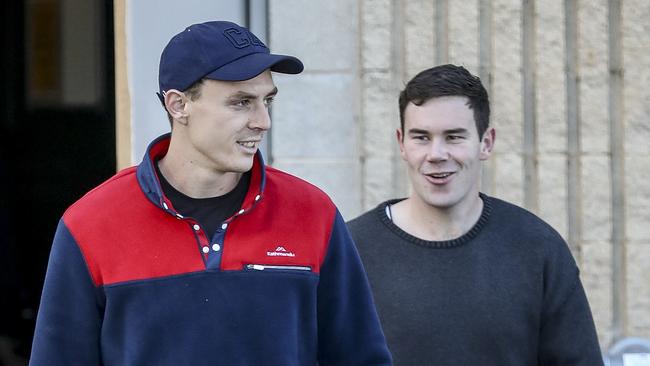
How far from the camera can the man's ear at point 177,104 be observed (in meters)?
3.07

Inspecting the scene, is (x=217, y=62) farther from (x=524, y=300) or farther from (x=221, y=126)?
(x=524, y=300)

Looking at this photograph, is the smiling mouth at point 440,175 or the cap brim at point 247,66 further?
the smiling mouth at point 440,175

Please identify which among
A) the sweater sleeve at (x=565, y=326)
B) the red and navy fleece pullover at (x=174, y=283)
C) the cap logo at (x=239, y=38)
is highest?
the cap logo at (x=239, y=38)

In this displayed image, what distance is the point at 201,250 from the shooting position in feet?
9.78

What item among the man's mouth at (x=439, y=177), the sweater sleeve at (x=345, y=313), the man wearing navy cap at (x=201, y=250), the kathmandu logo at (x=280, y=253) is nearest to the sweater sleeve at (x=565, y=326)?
the man's mouth at (x=439, y=177)

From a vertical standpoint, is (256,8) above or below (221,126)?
above

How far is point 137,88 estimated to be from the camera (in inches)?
214

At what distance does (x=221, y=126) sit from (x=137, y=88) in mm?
2529

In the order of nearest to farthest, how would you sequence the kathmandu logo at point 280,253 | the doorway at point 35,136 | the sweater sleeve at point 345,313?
the kathmandu logo at point 280,253 < the sweater sleeve at point 345,313 < the doorway at point 35,136

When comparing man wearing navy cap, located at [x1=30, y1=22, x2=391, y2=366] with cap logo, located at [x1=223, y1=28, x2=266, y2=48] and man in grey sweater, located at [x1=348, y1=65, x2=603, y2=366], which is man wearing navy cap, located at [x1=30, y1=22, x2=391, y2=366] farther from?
man in grey sweater, located at [x1=348, y1=65, x2=603, y2=366]

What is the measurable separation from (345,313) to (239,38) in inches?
28.6

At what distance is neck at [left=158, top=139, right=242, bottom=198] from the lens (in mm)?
3057

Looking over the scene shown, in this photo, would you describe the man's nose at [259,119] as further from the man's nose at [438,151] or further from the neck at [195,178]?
the man's nose at [438,151]

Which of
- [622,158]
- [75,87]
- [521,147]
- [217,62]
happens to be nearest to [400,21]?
[521,147]
